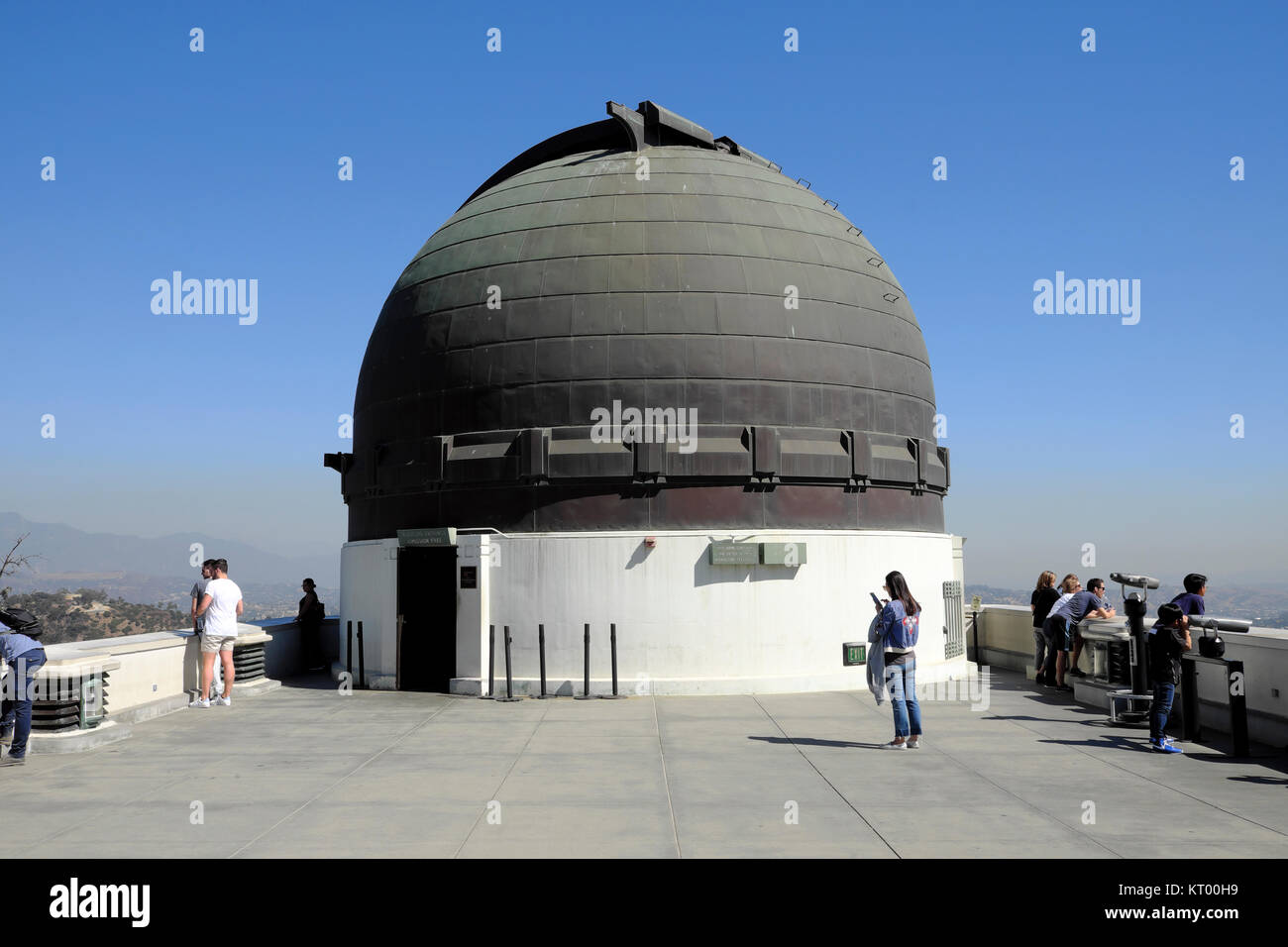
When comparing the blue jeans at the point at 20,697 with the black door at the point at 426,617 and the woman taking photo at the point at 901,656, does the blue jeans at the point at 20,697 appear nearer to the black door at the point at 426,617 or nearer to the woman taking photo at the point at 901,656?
the black door at the point at 426,617

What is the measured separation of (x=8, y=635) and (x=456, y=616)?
763 cm

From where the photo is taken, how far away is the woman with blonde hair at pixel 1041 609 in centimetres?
1997

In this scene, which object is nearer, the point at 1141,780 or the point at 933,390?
the point at 1141,780

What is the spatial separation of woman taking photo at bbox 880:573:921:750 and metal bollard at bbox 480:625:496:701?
7.31 m

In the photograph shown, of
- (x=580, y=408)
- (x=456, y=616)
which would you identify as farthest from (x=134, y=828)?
(x=580, y=408)

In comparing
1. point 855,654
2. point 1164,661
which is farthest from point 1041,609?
point 1164,661

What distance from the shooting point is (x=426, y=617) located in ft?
64.1

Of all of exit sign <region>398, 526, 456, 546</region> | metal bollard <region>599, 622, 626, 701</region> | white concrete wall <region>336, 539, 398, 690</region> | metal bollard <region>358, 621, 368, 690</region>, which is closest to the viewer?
metal bollard <region>599, 622, 626, 701</region>

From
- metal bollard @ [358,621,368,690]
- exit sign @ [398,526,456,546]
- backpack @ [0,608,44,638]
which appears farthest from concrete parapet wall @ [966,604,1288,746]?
backpack @ [0,608,44,638]

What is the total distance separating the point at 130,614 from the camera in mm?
88188

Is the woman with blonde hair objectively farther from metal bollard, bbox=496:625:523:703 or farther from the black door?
the black door

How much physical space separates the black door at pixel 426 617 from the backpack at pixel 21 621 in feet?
24.1

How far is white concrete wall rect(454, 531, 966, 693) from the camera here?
1778 centimetres
